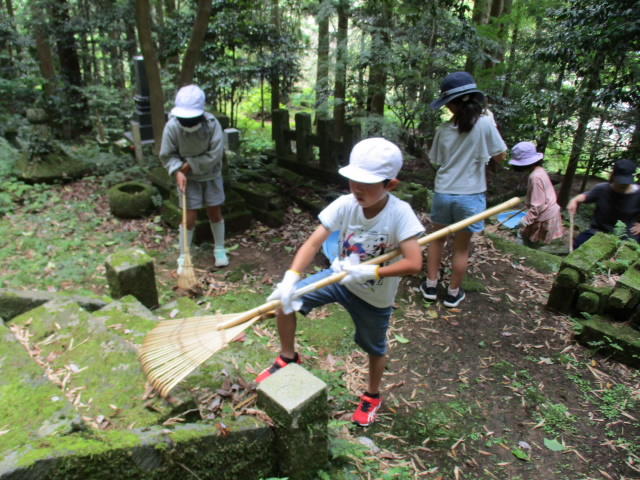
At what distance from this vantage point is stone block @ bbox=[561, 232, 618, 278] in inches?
166

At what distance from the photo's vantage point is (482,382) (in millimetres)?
3600

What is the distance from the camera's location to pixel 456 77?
3760 millimetres

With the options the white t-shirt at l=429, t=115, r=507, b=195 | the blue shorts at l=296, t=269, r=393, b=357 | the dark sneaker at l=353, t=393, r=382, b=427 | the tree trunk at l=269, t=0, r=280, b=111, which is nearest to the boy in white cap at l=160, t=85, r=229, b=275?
the white t-shirt at l=429, t=115, r=507, b=195

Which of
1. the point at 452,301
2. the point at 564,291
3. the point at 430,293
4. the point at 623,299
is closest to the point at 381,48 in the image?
the point at 430,293

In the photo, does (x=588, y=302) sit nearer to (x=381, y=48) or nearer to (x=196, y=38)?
(x=381, y=48)

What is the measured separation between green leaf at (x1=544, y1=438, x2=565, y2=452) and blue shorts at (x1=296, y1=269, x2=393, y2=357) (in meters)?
1.39

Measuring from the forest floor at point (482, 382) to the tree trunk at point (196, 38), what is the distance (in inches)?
130

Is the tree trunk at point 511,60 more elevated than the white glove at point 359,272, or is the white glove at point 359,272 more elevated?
the tree trunk at point 511,60

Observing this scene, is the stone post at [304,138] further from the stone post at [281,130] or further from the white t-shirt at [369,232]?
the white t-shirt at [369,232]

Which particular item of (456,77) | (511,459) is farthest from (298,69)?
(511,459)

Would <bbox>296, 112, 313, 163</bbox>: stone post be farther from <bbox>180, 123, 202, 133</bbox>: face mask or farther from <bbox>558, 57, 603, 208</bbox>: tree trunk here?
<bbox>558, 57, 603, 208</bbox>: tree trunk

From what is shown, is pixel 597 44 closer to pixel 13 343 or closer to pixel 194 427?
pixel 194 427

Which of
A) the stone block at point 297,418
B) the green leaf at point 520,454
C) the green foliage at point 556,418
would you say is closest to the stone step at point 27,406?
the stone block at point 297,418

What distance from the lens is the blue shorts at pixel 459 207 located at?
4.07 m
